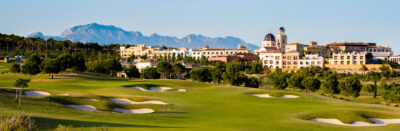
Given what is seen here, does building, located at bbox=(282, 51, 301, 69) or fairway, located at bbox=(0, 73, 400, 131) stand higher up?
building, located at bbox=(282, 51, 301, 69)

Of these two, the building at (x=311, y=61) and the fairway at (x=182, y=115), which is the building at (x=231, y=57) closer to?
the building at (x=311, y=61)

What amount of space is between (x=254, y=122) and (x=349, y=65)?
115m

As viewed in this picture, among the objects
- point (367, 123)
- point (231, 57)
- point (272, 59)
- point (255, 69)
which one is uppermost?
point (231, 57)

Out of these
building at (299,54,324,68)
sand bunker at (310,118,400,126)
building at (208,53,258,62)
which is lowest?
sand bunker at (310,118,400,126)

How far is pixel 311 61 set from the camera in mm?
145375

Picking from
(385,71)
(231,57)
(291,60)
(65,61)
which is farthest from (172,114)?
(231,57)

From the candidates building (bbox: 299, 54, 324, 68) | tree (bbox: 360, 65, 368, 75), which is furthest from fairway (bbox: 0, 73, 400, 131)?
building (bbox: 299, 54, 324, 68)

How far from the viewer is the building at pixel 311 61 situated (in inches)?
5620

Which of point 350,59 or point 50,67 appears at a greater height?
point 350,59

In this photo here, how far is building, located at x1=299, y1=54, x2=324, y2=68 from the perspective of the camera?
468ft

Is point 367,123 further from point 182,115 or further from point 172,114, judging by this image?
point 172,114

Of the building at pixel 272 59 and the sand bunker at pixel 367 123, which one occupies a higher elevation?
the building at pixel 272 59

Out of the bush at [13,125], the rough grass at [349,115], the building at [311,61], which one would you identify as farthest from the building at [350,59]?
the bush at [13,125]

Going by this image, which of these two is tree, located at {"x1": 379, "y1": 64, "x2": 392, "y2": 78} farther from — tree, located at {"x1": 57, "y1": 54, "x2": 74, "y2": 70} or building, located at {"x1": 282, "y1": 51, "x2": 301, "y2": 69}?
tree, located at {"x1": 57, "y1": 54, "x2": 74, "y2": 70}
